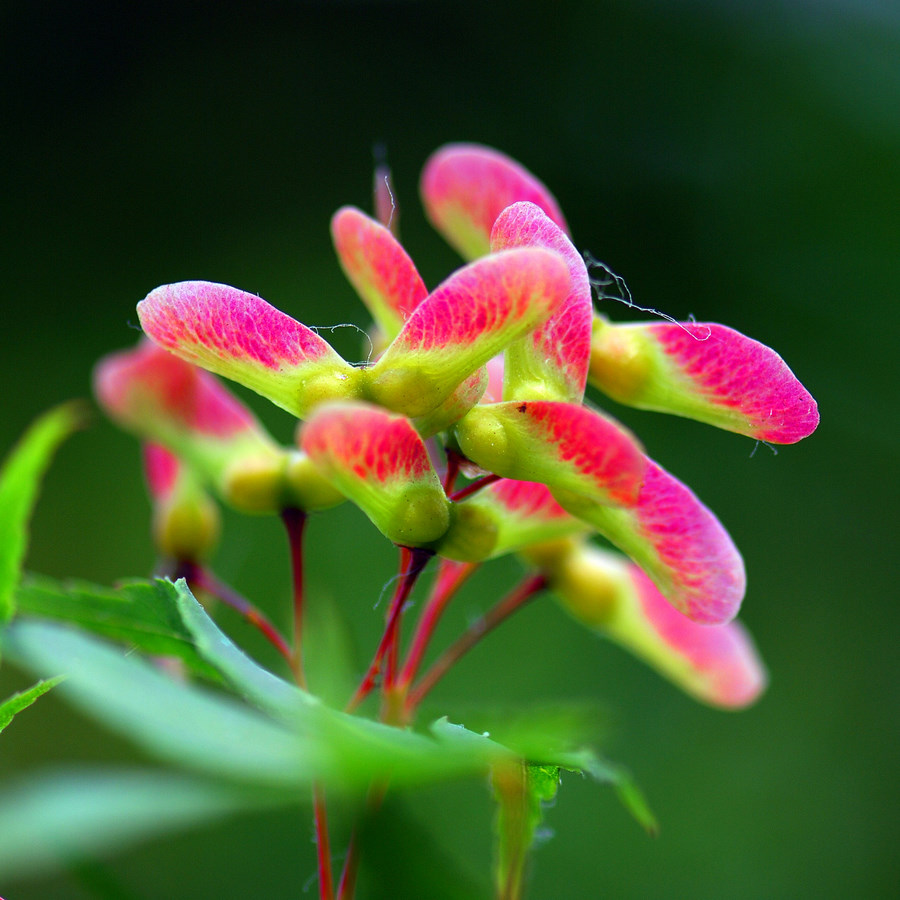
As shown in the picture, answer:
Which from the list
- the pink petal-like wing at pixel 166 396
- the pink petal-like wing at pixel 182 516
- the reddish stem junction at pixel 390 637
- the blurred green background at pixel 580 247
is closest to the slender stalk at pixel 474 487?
the reddish stem junction at pixel 390 637

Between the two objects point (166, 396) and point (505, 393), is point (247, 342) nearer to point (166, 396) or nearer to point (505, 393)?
point (505, 393)

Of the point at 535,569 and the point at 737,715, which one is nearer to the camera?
the point at 535,569

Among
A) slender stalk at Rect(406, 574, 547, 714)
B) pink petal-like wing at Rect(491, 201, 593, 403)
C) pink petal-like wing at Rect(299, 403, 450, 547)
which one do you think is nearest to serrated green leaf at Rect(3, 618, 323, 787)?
pink petal-like wing at Rect(299, 403, 450, 547)

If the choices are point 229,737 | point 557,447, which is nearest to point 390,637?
Result: point 557,447

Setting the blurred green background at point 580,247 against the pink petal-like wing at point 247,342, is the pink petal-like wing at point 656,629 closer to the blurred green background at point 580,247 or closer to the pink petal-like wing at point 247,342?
the pink petal-like wing at point 247,342

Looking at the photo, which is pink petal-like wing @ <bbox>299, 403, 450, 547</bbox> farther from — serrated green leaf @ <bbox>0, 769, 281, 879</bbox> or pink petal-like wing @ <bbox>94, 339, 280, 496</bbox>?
pink petal-like wing @ <bbox>94, 339, 280, 496</bbox>

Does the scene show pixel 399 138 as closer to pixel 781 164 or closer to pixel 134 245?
pixel 134 245

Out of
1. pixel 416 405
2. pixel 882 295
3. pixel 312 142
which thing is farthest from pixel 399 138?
pixel 416 405
